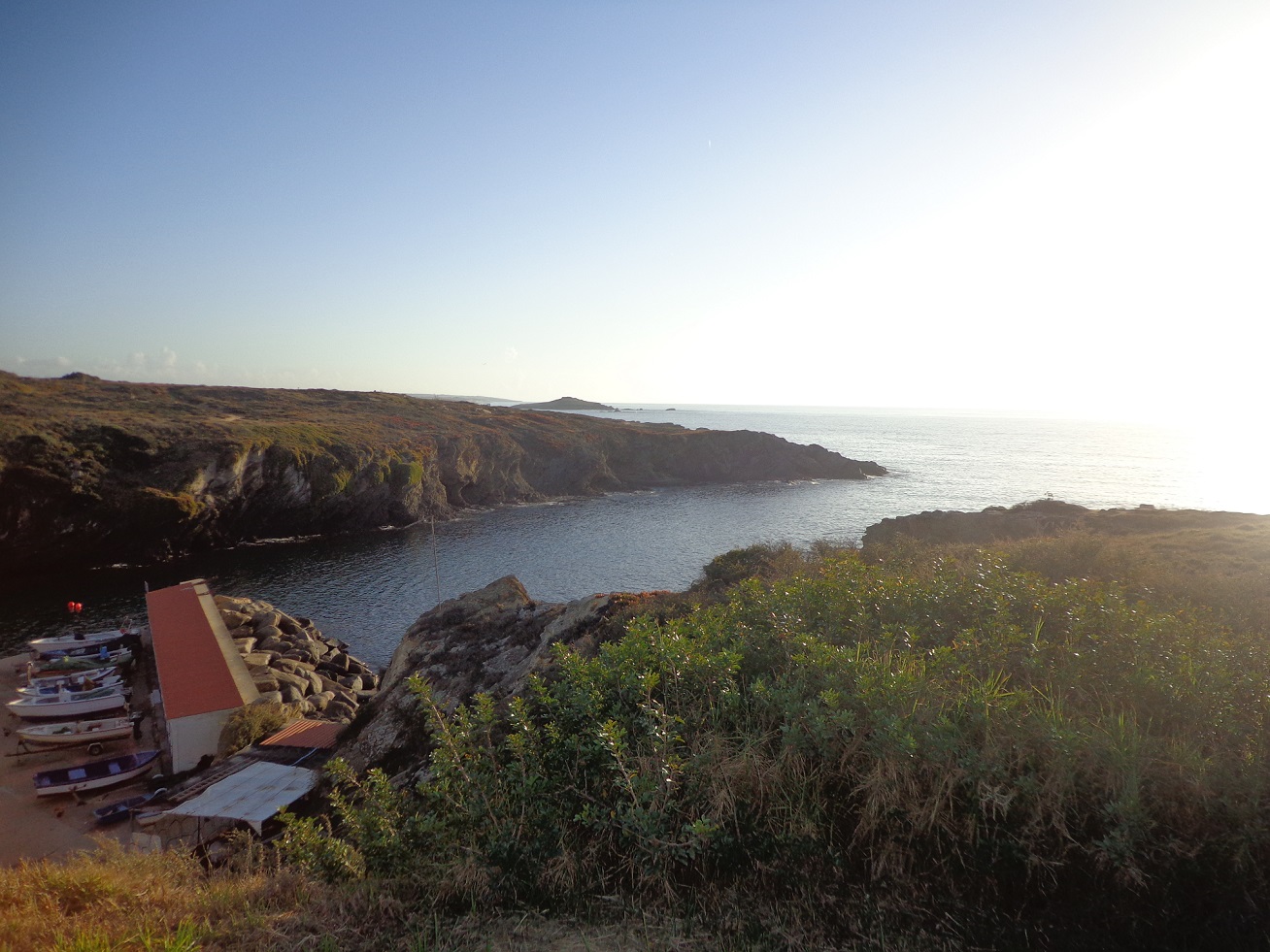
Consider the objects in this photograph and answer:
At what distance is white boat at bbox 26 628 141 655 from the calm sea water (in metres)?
4.04

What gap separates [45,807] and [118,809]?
2843 mm

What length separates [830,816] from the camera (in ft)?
13.9

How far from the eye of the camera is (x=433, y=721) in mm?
4863

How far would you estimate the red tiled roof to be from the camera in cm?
2048

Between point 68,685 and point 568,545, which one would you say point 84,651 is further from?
point 568,545

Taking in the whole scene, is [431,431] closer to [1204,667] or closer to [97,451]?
[97,451]

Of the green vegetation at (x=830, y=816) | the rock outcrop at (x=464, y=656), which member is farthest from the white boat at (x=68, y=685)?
the green vegetation at (x=830, y=816)

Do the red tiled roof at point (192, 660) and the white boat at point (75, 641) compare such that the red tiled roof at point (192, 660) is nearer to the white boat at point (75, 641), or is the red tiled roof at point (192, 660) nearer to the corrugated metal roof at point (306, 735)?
the corrugated metal roof at point (306, 735)

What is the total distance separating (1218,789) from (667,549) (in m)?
47.8

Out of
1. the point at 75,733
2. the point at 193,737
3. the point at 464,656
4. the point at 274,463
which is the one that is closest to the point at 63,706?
the point at 75,733

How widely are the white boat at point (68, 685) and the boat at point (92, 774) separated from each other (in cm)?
558

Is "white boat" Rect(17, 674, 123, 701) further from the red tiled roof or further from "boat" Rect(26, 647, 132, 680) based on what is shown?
the red tiled roof

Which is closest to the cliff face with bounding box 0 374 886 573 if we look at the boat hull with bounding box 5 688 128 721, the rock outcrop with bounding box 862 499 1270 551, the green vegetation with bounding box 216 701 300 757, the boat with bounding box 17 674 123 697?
the boat with bounding box 17 674 123 697

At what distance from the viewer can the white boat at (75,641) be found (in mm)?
28922
